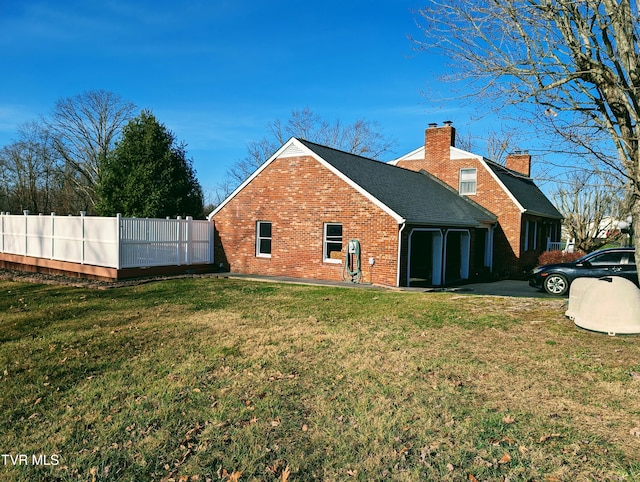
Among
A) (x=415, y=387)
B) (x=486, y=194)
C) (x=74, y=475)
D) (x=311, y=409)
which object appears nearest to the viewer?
(x=74, y=475)

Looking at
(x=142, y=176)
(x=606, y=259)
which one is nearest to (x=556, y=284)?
(x=606, y=259)

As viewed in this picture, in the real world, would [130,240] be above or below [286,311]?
above

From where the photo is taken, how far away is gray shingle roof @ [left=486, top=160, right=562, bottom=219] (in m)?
22.0

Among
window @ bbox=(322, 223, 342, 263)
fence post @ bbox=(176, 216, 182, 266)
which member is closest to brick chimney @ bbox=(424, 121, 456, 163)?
window @ bbox=(322, 223, 342, 263)

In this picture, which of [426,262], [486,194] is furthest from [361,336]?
[486,194]

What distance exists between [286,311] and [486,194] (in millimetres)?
15370

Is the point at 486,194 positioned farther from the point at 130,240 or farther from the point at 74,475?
the point at 74,475

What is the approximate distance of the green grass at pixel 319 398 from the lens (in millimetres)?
3762

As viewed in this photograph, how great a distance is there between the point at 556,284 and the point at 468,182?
9061 millimetres

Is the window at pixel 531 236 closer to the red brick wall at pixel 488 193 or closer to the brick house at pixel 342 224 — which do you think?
the red brick wall at pixel 488 193

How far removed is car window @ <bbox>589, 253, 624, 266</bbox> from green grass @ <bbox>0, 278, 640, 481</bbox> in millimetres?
6242

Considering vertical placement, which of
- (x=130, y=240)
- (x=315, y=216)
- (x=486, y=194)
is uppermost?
(x=486, y=194)

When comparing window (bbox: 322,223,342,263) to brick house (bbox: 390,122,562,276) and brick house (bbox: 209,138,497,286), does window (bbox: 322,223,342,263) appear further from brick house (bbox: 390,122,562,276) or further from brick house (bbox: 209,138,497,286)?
brick house (bbox: 390,122,562,276)

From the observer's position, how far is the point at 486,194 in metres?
21.9
